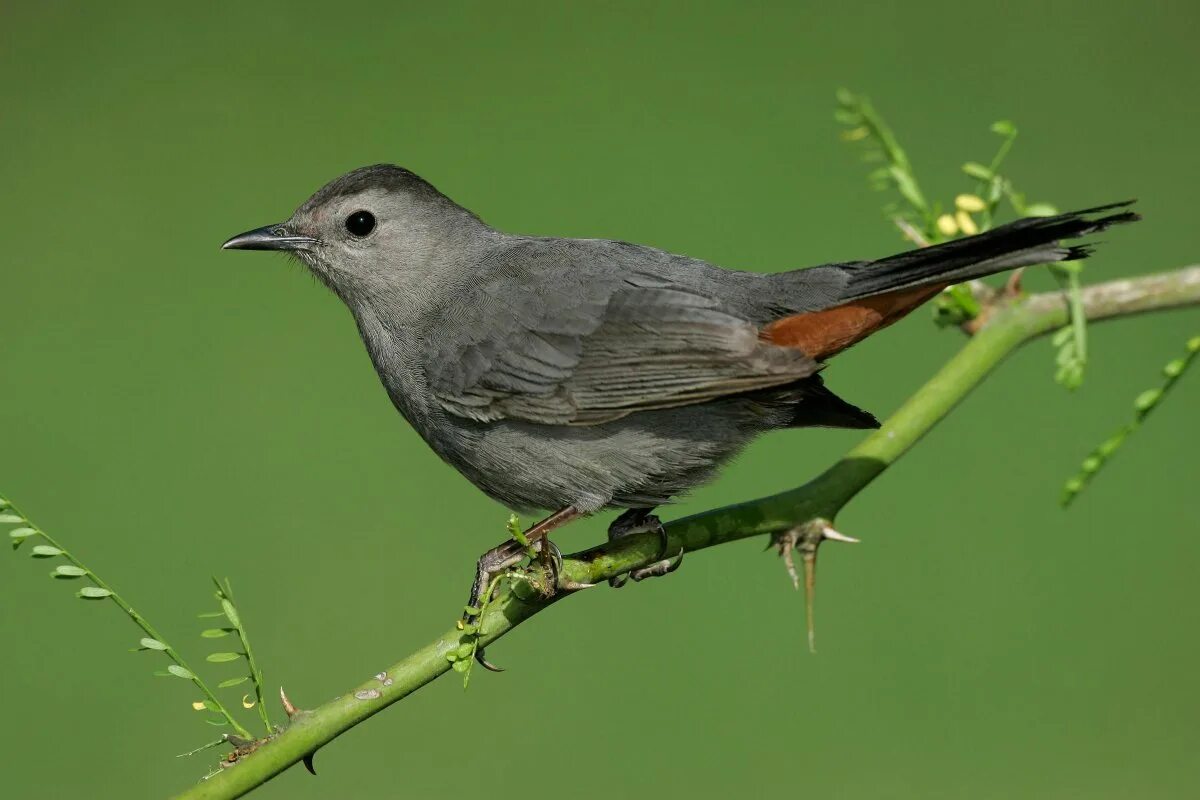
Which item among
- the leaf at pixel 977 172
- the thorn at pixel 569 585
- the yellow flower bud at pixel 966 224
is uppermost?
the leaf at pixel 977 172

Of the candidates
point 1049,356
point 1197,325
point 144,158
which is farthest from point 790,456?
point 144,158

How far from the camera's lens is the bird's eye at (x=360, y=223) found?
11.9 feet

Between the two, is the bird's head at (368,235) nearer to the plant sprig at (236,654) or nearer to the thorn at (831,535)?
the thorn at (831,535)

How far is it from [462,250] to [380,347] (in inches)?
14.5

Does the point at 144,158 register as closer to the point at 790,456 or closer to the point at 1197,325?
the point at 790,456

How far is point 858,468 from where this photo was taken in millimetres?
2596

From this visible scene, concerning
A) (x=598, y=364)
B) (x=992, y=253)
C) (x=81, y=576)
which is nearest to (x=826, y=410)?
(x=598, y=364)

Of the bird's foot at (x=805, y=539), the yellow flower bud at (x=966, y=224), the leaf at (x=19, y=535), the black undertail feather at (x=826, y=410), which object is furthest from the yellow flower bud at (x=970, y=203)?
the leaf at (x=19, y=535)

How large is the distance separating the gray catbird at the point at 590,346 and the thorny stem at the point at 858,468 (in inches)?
7.9

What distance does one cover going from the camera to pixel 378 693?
81.1 inches

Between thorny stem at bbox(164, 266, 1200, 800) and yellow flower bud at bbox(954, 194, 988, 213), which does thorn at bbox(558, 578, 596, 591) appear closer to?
thorny stem at bbox(164, 266, 1200, 800)

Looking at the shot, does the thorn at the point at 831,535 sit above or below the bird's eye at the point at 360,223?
below

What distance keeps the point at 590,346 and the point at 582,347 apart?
2cm

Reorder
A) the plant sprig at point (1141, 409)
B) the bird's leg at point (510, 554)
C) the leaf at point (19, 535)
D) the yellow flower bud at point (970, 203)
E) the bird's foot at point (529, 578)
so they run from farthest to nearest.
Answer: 1. the yellow flower bud at point (970, 203)
2. the bird's leg at point (510, 554)
3. the plant sprig at point (1141, 409)
4. the bird's foot at point (529, 578)
5. the leaf at point (19, 535)
